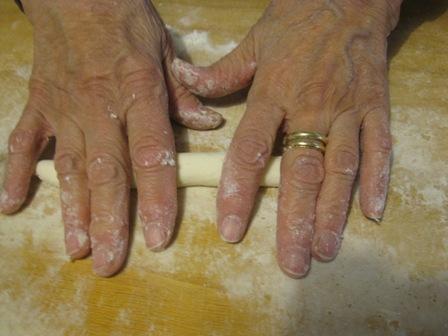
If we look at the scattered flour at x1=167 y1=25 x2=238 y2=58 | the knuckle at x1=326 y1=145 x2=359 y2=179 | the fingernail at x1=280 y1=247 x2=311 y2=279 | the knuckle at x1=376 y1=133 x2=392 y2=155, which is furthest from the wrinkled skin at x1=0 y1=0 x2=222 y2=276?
the knuckle at x1=376 y1=133 x2=392 y2=155

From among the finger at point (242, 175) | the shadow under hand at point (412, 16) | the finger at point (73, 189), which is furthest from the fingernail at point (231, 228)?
the shadow under hand at point (412, 16)

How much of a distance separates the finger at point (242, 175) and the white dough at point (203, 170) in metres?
0.08

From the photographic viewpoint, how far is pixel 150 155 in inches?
49.7

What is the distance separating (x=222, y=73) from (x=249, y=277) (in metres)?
0.77

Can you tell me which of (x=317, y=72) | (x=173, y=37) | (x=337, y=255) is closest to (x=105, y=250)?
(x=337, y=255)

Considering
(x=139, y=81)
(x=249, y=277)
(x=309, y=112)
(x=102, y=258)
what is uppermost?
(x=139, y=81)

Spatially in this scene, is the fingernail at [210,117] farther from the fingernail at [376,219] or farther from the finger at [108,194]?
the fingernail at [376,219]

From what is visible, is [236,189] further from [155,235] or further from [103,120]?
[103,120]

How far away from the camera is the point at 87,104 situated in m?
1.34

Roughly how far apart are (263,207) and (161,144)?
427 mm

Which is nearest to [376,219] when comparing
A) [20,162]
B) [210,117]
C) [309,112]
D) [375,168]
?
[375,168]

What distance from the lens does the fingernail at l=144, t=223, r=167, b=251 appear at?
1.22m

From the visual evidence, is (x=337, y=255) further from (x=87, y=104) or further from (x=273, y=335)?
(x=87, y=104)

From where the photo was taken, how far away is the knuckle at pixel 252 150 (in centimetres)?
127
